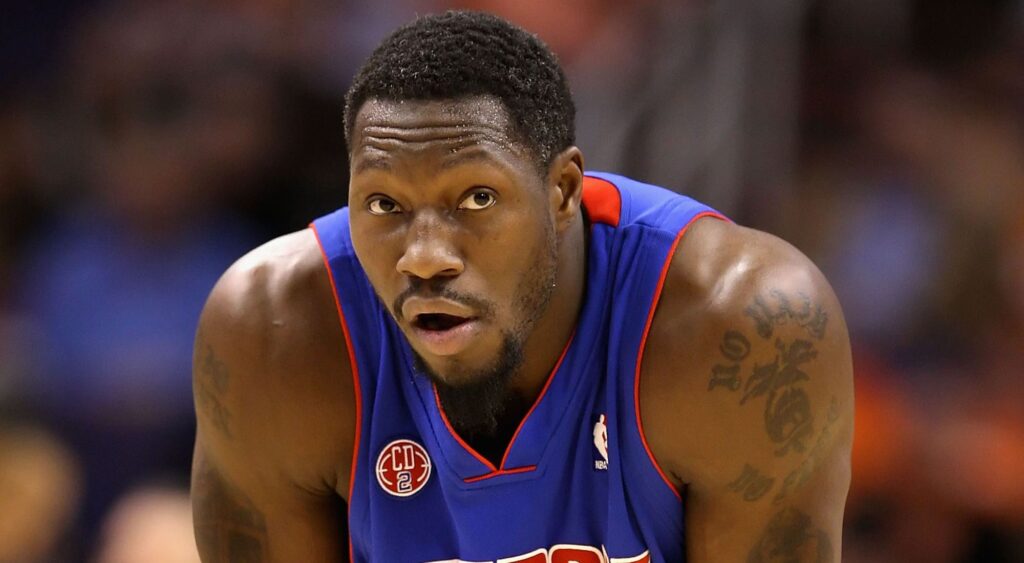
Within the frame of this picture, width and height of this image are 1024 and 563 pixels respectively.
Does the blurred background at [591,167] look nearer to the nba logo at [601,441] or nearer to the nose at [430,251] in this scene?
the nba logo at [601,441]

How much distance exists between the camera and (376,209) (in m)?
2.37

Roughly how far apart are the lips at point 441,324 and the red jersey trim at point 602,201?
41cm

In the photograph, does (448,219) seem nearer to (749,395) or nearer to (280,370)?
(280,370)

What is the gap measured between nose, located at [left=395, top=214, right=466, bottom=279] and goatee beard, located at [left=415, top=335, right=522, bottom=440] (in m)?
0.21

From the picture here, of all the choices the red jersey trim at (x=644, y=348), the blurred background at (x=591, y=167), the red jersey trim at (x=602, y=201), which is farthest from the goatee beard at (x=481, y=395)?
the blurred background at (x=591, y=167)

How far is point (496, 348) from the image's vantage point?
2.42 m

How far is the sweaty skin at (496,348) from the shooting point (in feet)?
7.62

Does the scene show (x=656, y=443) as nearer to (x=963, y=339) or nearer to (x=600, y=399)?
(x=600, y=399)

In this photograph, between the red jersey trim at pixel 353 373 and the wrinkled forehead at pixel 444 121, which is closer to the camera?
the wrinkled forehead at pixel 444 121

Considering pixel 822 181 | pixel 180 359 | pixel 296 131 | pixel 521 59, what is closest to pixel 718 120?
pixel 822 181

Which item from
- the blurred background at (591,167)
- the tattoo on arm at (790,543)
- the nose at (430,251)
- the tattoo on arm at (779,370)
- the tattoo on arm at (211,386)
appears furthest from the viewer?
the blurred background at (591,167)

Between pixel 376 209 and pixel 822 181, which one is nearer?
pixel 376 209

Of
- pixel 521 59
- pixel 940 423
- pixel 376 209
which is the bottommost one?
pixel 940 423

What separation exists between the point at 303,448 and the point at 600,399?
1.82ft
